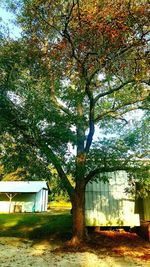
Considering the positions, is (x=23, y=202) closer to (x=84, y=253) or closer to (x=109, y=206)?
(x=109, y=206)

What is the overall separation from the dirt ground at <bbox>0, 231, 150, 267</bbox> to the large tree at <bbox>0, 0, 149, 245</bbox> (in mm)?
1205

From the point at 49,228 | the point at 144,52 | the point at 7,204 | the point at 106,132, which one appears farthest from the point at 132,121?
the point at 7,204

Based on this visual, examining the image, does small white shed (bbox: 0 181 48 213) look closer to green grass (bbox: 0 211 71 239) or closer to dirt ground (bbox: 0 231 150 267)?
green grass (bbox: 0 211 71 239)

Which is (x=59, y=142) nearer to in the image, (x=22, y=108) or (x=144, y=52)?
(x=22, y=108)

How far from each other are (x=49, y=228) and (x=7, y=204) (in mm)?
20291

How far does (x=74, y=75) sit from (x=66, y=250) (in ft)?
25.1

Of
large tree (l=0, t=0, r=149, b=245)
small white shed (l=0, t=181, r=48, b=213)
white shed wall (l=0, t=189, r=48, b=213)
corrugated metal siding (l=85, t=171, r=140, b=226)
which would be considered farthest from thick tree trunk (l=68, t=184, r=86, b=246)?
white shed wall (l=0, t=189, r=48, b=213)

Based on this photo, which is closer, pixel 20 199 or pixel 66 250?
pixel 66 250

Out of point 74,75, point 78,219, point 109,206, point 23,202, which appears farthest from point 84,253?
point 23,202

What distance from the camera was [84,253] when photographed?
11461mm

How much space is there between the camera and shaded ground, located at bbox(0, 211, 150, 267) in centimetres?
1020

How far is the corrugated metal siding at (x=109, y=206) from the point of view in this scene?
15.1 meters

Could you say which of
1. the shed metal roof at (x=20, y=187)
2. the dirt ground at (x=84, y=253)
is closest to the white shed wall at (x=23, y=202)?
the shed metal roof at (x=20, y=187)

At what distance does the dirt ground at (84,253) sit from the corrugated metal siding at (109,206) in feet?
2.22
